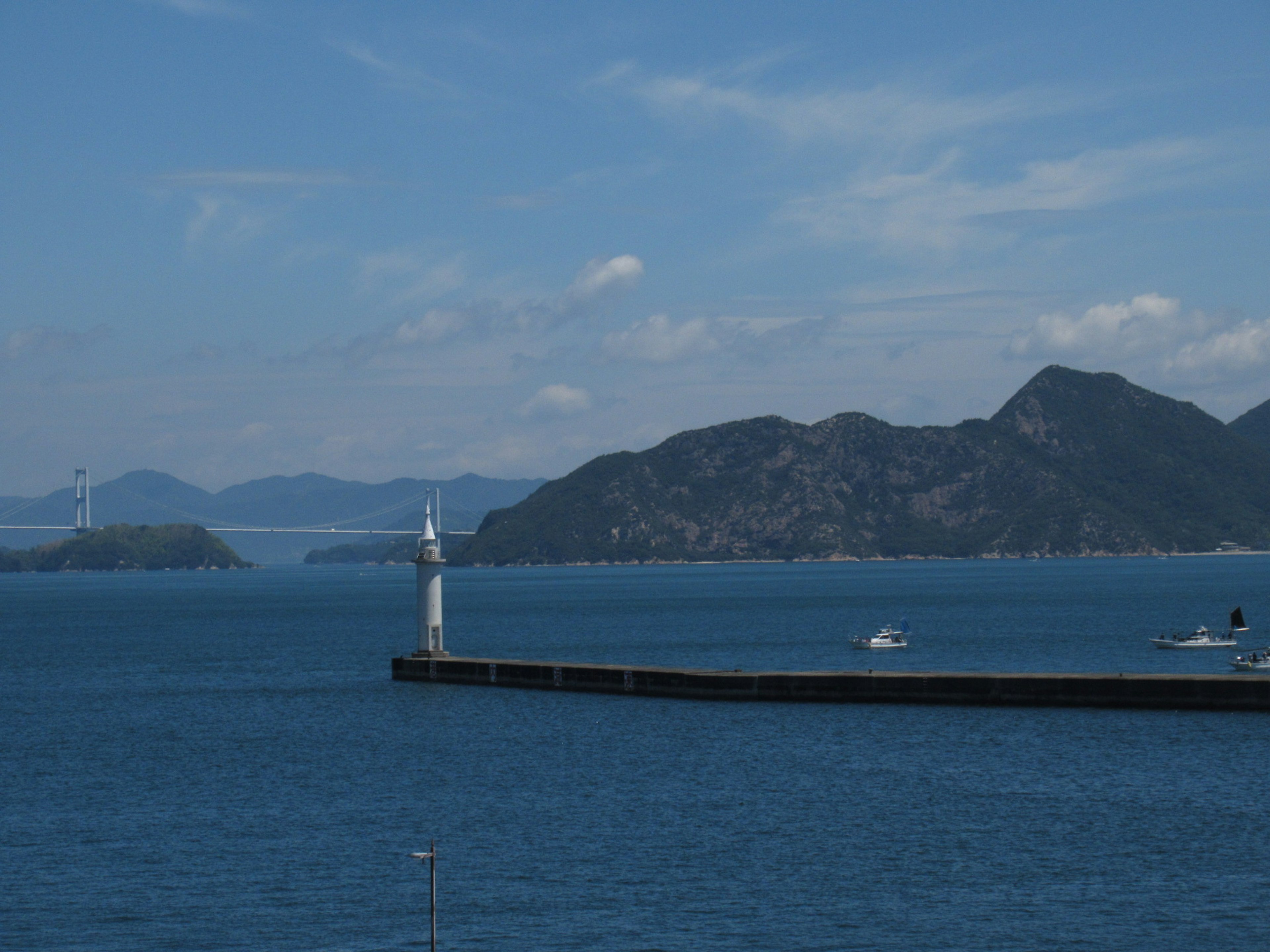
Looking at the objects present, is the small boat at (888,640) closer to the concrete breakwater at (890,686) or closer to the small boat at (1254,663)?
the small boat at (1254,663)

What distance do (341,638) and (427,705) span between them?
54.8m

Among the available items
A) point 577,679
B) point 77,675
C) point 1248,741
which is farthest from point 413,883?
point 77,675

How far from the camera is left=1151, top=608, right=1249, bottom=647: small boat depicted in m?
94.0

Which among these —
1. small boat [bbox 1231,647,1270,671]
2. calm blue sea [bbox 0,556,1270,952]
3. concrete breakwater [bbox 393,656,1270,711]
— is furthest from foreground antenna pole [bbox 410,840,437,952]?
small boat [bbox 1231,647,1270,671]

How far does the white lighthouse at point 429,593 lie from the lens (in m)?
72.3

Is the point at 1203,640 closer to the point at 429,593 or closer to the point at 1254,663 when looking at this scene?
the point at 1254,663

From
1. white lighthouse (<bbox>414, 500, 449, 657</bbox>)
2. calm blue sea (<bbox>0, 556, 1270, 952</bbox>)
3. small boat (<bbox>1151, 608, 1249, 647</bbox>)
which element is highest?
white lighthouse (<bbox>414, 500, 449, 657</bbox>)

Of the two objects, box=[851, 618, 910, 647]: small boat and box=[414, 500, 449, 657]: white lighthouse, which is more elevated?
box=[414, 500, 449, 657]: white lighthouse

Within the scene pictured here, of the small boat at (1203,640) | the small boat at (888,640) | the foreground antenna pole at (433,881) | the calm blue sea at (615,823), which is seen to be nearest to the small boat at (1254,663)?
the small boat at (1203,640)

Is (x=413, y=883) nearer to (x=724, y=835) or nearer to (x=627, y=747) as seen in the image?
(x=724, y=835)

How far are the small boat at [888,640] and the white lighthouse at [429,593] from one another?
33.8m

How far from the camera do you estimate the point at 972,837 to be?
35656mm

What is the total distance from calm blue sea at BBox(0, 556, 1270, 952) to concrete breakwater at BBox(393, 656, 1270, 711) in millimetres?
1251

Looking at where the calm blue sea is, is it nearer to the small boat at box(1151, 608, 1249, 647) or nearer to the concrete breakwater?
the concrete breakwater
